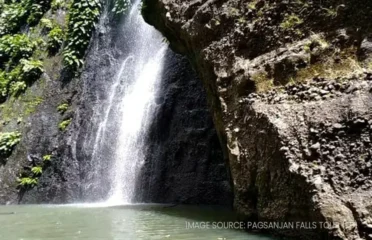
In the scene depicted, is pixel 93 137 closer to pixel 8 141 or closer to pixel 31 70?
pixel 8 141

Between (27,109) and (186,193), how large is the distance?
6.93 meters

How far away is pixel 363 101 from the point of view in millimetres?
4887

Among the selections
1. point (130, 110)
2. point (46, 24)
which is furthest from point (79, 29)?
point (130, 110)

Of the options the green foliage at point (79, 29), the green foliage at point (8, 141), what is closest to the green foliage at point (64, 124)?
the green foliage at point (8, 141)

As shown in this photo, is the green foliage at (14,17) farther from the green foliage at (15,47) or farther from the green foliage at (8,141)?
the green foliage at (8,141)

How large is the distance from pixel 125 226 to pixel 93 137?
703 cm

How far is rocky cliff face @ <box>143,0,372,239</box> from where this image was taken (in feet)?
15.5

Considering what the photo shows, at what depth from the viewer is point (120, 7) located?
648 inches

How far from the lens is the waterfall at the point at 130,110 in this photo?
11805mm

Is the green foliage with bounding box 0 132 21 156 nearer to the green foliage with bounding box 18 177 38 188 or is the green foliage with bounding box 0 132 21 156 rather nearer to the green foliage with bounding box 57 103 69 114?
the green foliage with bounding box 18 177 38 188

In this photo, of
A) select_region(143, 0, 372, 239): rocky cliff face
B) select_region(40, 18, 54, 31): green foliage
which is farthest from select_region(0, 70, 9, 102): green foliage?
select_region(143, 0, 372, 239): rocky cliff face

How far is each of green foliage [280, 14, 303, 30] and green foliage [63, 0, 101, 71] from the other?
34.0 ft

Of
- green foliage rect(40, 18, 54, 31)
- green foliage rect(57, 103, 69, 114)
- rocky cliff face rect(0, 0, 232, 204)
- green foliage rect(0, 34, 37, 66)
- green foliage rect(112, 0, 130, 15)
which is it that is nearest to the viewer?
rocky cliff face rect(0, 0, 232, 204)

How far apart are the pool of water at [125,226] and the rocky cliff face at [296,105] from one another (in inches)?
29.5
